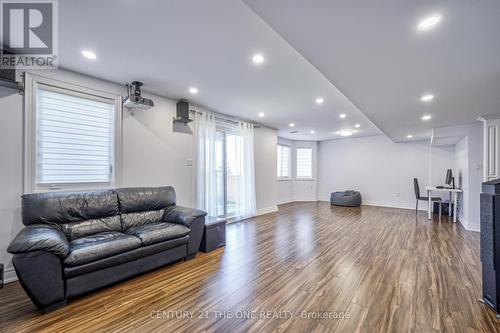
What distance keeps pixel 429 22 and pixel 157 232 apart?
336 cm

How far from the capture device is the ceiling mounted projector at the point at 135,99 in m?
3.10

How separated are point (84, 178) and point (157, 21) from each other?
2.45 metres

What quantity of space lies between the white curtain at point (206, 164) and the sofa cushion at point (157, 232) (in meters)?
1.39

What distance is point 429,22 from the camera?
164 cm

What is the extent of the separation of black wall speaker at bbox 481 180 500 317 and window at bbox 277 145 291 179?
6.42 metres

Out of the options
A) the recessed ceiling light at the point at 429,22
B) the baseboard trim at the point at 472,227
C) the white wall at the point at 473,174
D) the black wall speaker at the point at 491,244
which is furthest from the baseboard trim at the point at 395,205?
the recessed ceiling light at the point at 429,22

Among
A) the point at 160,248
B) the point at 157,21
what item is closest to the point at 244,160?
the point at 160,248

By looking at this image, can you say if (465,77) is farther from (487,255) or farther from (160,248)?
(160,248)

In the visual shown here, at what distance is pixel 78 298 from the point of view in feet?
7.11

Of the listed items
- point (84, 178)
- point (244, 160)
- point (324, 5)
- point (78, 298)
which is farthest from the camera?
point (244, 160)

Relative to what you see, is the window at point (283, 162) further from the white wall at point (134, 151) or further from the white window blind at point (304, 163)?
the white wall at point (134, 151)

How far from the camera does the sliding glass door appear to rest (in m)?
5.09

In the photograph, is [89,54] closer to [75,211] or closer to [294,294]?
[75,211]

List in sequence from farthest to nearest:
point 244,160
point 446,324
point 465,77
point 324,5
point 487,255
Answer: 1. point 244,160
2. point 465,77
3. point 487,255
4. point 446,324
5. point 324,5
